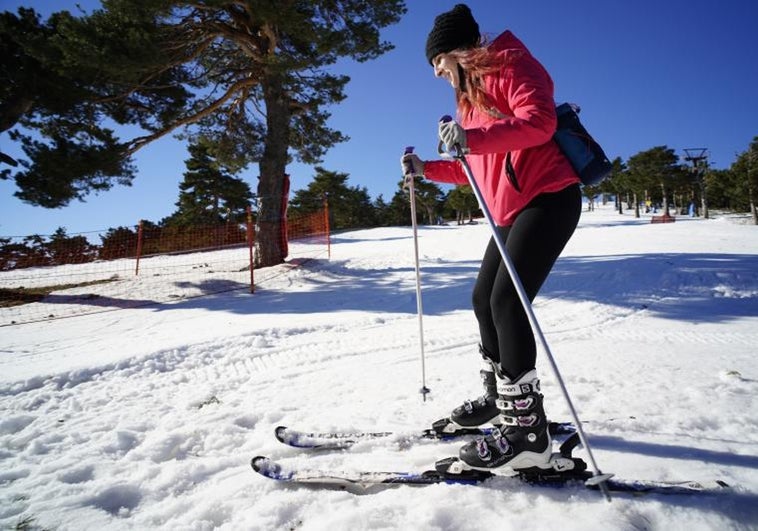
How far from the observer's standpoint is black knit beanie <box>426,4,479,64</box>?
1.83 meters

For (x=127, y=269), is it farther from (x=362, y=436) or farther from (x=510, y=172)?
(x=510, y=172)

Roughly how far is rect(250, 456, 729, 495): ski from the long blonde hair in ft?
5.93

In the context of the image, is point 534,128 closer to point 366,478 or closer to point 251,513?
point 366,478

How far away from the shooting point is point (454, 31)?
1.83 metres

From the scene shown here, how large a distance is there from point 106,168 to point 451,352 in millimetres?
10603

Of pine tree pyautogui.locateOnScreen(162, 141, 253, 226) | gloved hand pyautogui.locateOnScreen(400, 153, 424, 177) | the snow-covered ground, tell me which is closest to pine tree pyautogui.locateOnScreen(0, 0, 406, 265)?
the snow-covered ground

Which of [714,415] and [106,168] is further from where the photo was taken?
[106,168]

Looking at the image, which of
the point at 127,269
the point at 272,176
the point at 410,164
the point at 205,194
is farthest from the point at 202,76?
the point at 205,194

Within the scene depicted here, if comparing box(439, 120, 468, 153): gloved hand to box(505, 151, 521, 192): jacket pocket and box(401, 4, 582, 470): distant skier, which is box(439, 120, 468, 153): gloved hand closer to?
box(401, 4, 582, 470): distant skier

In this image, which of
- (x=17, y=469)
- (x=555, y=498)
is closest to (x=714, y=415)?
(x=555, y=498)

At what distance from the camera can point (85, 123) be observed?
9.62m

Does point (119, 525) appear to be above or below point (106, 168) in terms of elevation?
below

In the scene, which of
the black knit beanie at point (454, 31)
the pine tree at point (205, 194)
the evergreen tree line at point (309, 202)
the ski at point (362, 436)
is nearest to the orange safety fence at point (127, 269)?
the evergreen tree line at point (309, 202)

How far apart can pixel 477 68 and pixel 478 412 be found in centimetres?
194
